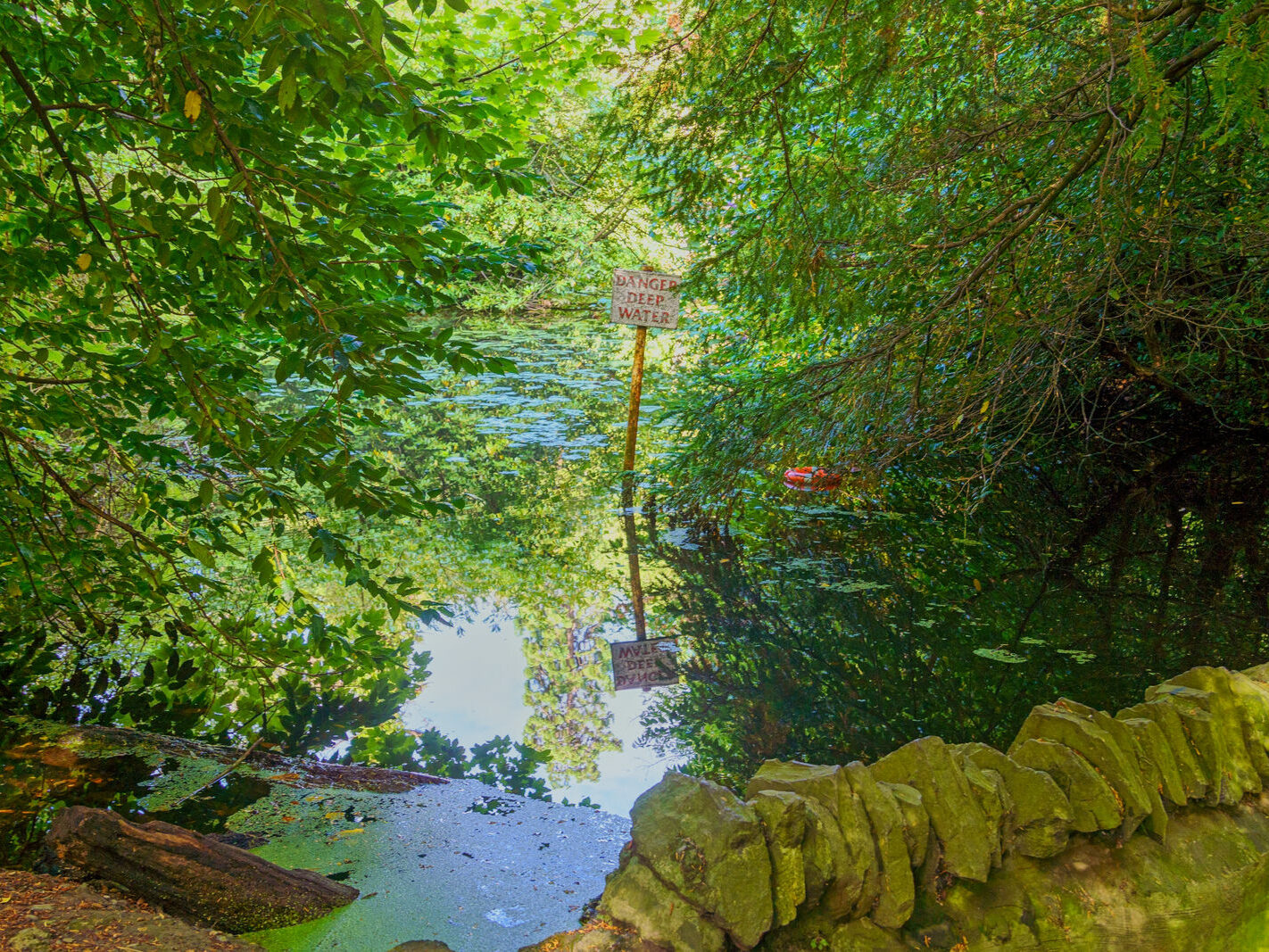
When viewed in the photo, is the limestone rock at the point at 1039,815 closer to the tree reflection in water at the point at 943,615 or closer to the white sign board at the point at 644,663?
the tree reflection in water at the point at 943,615

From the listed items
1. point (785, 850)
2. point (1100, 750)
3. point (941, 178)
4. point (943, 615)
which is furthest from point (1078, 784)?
point (941, 178)

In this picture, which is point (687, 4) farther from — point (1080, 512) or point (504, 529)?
point (1080, 512)

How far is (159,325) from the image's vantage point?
2.35 meters

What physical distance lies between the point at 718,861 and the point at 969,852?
0.64m

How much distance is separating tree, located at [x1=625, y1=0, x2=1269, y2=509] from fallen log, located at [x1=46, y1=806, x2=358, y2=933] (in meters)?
3.25

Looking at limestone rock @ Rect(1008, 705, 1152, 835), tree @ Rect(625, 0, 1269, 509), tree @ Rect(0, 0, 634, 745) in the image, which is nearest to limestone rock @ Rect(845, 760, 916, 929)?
limestone rock @ Rect(1008, 705, 1152, 835)

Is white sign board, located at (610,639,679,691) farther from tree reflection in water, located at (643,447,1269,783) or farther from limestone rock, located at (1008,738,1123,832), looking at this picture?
limestone rock, located at (1008,738,1123,832)

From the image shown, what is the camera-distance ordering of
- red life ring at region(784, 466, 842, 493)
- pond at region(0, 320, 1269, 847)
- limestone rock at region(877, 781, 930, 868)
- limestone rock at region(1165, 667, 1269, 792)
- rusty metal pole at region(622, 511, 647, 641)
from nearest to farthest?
limestone rock at region(877, 781, 930, 868) < limestone rock at region(1165, 667, 1269, 792) < pond at region(0, 320, 1269, 847) < rusty metal pole at region(622, 511, 647, 641) < red life ring at region(784, 466, 842, 493)

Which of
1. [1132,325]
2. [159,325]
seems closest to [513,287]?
[1132,325]

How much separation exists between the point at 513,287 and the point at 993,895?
20.0 m

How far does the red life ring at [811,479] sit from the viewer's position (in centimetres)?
704

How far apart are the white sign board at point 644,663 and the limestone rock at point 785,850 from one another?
7.10ft

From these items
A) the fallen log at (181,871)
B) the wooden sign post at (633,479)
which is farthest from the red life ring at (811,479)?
the fallen log at (181,871)

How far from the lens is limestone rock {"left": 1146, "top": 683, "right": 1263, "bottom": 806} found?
7.74 ft
